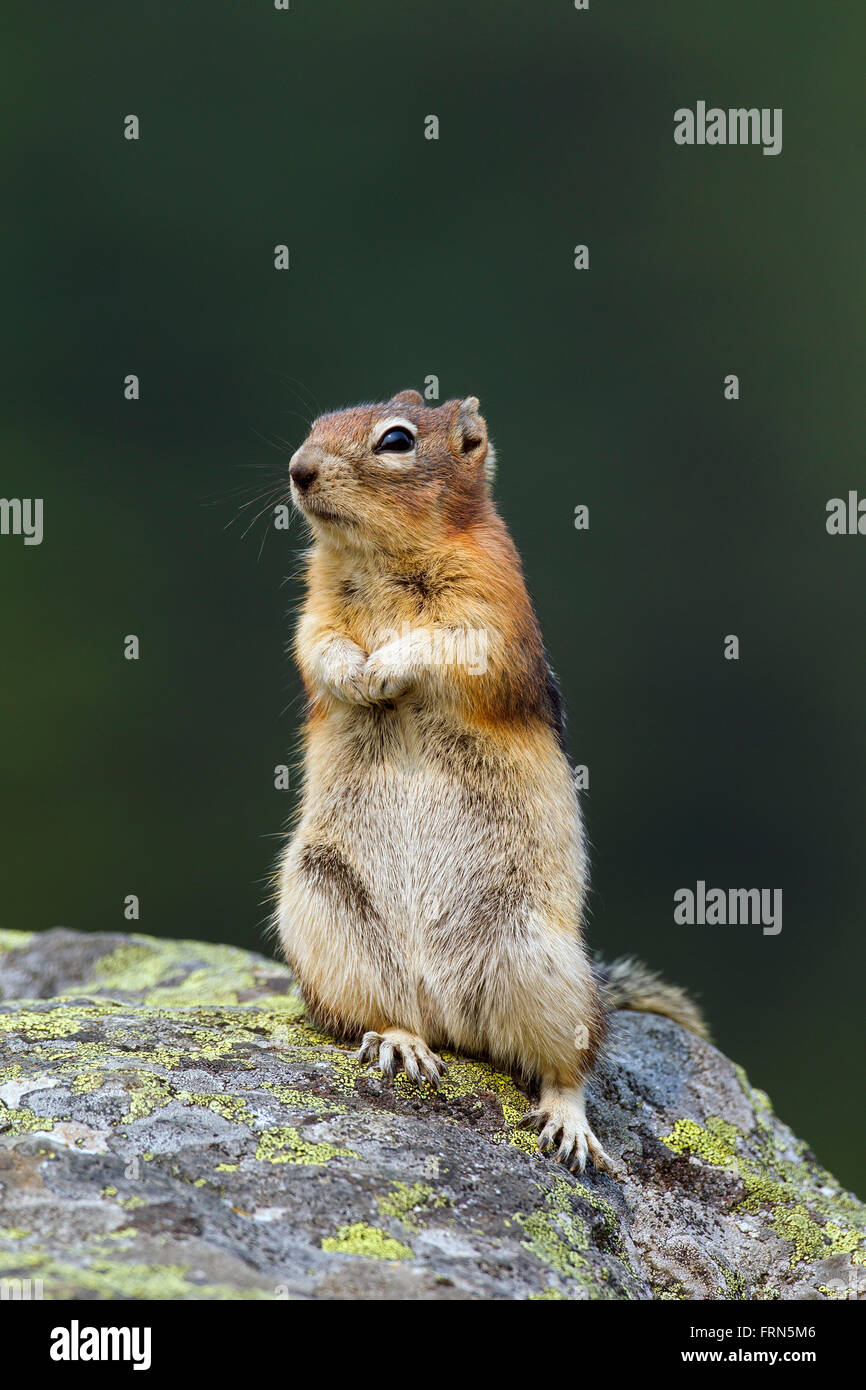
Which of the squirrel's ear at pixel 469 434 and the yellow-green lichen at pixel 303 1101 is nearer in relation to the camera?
the yellow-green lichen at pixel 303 1101

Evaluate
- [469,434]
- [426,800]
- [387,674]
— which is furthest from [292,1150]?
[469,434]

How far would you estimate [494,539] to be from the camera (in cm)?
433

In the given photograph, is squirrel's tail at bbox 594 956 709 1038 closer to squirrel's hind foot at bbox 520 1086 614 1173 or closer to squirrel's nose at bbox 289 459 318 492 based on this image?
squirrel's hind foot at bbox 520 1086 614 1173

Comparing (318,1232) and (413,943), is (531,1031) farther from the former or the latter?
(318,1232)

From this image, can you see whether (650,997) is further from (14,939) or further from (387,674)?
(14,939)

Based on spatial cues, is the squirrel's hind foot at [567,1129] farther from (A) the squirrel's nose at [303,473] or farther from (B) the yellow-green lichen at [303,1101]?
(A) the squirrel's nose at [303,473]

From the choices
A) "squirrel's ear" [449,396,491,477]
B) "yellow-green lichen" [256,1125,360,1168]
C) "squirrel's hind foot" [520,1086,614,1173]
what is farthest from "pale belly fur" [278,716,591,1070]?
"squirrel's ear" [449,396,491,477]

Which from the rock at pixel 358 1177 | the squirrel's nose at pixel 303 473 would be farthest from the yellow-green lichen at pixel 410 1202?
the squirrel's nose at pixel 303 473

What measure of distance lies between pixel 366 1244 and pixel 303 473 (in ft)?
7.40

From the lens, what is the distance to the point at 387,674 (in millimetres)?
3902

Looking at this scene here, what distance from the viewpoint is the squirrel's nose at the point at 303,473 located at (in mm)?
4043

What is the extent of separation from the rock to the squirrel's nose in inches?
64.0

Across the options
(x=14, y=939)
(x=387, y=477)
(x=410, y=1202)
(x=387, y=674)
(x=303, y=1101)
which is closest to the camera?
(x=410, y=1202)

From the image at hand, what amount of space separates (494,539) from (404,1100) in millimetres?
1788
